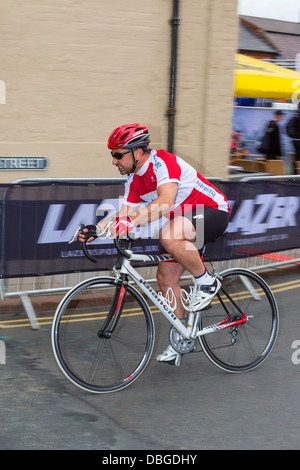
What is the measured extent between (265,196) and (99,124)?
2.31 metres

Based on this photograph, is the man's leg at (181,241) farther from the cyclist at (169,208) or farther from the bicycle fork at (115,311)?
the bicycle fork at (115,311)

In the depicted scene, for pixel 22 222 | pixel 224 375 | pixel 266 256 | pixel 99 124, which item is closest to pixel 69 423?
pixel 224 375

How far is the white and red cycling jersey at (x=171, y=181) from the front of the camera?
16.6ft

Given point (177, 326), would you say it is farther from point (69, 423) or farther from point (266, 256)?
point (266, 256)

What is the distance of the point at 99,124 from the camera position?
8.48 m

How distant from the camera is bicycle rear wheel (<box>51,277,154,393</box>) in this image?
496cm

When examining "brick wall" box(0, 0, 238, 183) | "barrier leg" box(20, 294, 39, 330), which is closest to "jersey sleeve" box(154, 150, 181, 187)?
"barrier leg" box(20, 294, 39, 330)

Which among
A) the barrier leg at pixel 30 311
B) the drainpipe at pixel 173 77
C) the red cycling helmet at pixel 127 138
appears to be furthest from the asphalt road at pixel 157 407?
the drainpipe at pixel 173 77

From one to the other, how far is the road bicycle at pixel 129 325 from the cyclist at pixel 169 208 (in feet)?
0.47

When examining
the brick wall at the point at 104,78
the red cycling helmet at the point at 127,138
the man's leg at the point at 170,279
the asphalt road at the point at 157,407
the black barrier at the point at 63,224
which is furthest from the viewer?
the brick wall at the point at 104,78

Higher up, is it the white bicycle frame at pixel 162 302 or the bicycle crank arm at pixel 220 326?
the white bicycle frame at pixel 162 302

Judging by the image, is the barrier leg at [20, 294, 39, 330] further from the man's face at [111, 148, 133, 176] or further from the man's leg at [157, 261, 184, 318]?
the man's face at [111, 148, 133, 176]

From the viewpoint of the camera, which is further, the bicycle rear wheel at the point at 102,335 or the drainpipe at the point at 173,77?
the drainpipe at the point at 173,77

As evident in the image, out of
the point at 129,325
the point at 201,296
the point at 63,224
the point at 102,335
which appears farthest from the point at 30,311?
the point at 201,296
